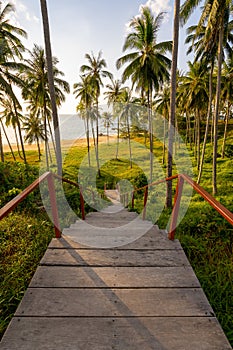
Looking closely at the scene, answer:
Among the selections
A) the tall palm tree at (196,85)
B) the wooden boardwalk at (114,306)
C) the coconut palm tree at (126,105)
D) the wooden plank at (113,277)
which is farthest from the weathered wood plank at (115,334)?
the coconut palm tree at (126,105)

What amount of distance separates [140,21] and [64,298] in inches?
589

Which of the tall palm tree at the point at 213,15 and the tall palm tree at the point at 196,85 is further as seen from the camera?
the tall palm tree at the point at 196,85

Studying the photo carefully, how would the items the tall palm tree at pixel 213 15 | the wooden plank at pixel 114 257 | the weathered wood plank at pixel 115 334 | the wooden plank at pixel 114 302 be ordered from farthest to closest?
the tall palm tree at pixel 213 15 < the wooden plank at pixel 114 257 < the wooden plank at pixel 114 302 < the weathered wood plank at pixel 115 334

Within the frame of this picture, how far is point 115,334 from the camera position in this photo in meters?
1.32

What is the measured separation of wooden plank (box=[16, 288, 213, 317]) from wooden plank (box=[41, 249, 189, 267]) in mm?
360

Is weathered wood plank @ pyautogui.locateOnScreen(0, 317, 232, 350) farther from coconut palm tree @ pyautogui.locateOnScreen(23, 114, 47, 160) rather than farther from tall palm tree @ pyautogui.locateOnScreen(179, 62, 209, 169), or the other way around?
coconut palm tree @ pyautogui.locateOnScreen(23, 114, 47, 160)

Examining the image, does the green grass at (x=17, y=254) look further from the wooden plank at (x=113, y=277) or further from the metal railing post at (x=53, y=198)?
the metal railing post at (x=53, y=198)

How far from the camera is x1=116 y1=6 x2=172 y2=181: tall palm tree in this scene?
11.7 meters

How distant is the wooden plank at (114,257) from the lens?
2.05m

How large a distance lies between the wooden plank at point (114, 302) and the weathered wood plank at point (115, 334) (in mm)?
54

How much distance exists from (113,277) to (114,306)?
32 cm

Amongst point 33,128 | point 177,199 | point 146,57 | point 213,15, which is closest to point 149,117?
point 146,57

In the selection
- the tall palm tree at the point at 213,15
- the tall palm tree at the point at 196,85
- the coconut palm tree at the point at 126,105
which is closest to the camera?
the tall palm tree at the point at 213,15

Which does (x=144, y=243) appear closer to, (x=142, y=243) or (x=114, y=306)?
(x=142, y=243)
